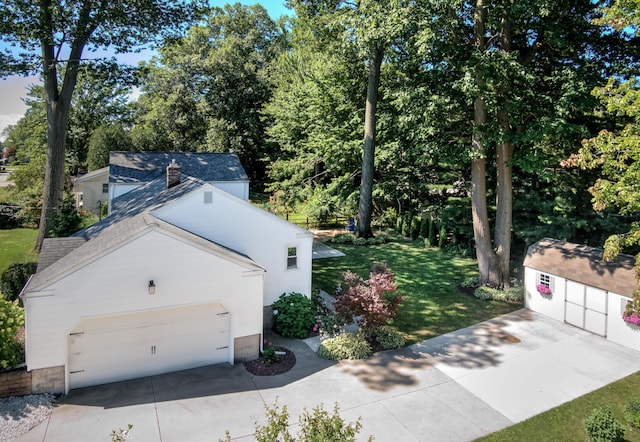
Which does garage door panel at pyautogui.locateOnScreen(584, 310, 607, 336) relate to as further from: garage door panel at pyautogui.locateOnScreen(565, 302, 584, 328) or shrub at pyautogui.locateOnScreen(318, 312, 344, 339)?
shrub at pyautogui.locateOnScreen(318, 312, 344, 339)

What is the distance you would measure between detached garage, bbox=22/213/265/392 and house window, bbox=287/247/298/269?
3.03 meters

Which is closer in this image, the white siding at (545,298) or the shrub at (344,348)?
the shrub at (344,348)

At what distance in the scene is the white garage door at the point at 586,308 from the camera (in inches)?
571

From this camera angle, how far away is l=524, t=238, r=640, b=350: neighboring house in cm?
1399

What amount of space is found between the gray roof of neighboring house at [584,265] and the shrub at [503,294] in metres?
1.66

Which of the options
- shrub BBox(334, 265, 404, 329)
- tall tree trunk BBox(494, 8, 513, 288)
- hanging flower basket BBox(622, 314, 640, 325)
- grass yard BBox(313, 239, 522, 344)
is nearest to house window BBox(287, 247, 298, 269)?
grass yard BBox(313, 239, 522, 344)

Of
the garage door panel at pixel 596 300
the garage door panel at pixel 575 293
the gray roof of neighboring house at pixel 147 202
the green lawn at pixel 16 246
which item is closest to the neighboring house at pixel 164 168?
the gray roof of neighboring house at pixel 147 202

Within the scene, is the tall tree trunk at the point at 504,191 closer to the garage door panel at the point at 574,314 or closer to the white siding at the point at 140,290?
the garage door panel at the point at 574,314

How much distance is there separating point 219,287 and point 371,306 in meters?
A: 4.58

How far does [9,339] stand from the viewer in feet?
34.4

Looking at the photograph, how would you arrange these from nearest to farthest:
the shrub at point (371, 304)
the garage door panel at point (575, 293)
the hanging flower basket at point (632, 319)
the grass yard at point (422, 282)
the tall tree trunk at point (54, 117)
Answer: the shrub at point (371, 304) < the hanging flower basket at point (632, 319) < the garage door panel at point (575, 293) < the grass yard at point (422, 282) < the tall tree trunk at point (54, 117)

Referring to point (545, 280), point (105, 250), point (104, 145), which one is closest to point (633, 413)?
point (545, 280)

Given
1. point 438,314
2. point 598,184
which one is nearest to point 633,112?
point 598,184

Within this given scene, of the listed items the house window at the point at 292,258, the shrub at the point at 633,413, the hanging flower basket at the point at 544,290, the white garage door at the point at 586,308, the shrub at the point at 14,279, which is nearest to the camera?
the shrub at the point at 633,413
